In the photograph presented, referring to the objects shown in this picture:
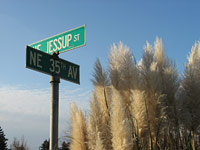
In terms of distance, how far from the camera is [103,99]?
2.53 meters

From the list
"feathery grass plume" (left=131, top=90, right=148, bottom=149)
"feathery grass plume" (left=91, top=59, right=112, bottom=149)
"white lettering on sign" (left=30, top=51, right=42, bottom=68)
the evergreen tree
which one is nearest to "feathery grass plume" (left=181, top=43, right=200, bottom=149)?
"feathery grass plume" (left=131, top=90, right=148, bottom=149)

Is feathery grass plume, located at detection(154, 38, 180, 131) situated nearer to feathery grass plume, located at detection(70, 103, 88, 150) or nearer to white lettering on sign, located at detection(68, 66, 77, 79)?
feathery grass plume, located at detection(70, 103, 88, 150)

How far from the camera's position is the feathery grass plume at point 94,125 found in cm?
215

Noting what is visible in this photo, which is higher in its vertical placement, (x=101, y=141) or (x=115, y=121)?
(x=115, y=121)

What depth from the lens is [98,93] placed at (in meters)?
2.57

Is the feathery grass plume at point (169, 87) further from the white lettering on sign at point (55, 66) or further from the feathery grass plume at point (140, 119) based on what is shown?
the white lettering on sign at point (55, 66)

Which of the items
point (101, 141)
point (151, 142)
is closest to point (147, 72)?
point (151, 142)

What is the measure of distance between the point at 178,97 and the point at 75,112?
116 centimetres

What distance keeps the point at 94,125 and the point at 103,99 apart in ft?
1.33

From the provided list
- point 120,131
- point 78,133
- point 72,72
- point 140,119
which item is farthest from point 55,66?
point 120,131

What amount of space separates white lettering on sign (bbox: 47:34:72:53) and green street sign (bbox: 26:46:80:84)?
163 millimetres

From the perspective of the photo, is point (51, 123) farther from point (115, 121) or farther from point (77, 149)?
point (115, 121)

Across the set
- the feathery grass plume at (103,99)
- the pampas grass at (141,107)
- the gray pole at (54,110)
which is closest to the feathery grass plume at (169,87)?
the pampas grass at (141,107)

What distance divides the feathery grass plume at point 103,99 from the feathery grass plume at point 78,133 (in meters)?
0.20
